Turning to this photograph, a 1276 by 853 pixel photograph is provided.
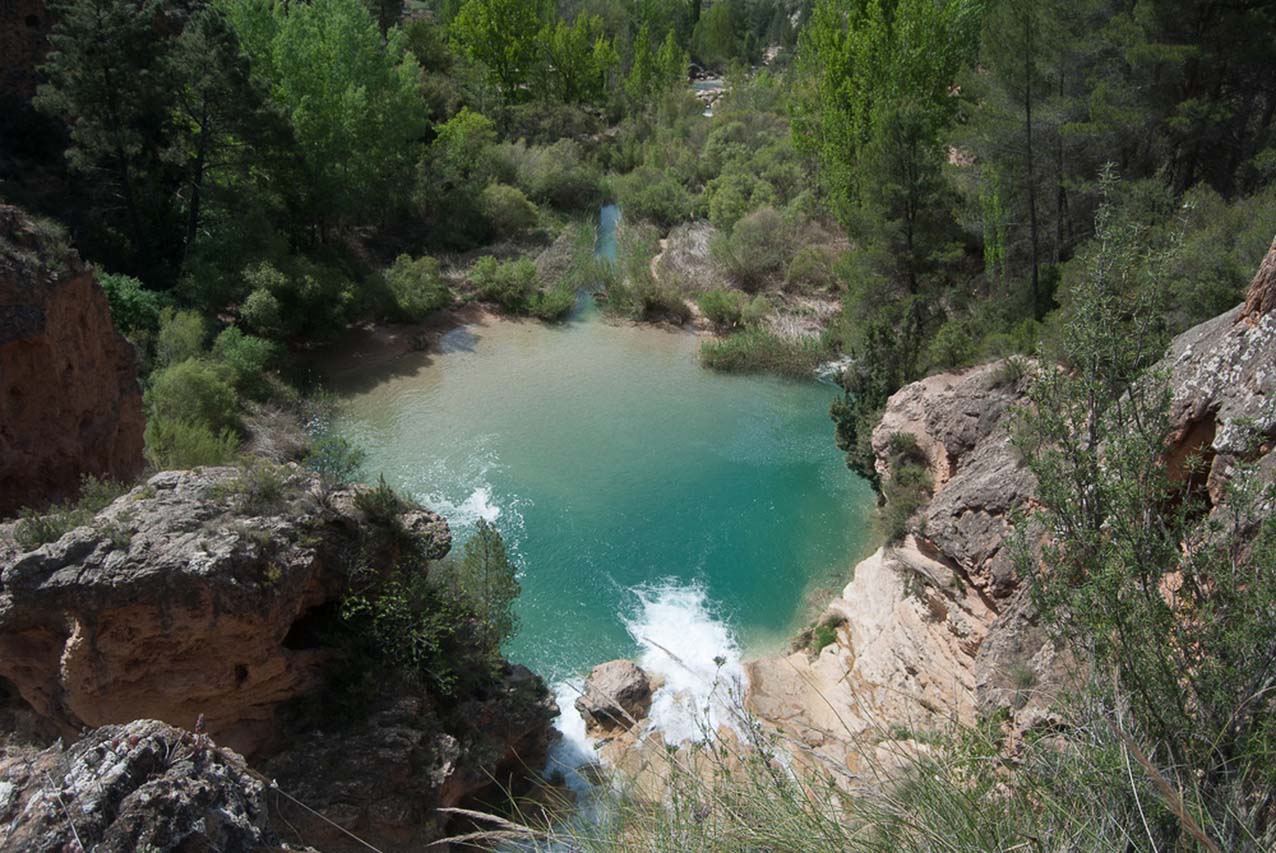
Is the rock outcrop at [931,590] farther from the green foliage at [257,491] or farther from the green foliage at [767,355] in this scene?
the green foliage at [767,355]

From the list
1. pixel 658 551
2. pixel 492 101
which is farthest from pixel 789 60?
pixel 658 551

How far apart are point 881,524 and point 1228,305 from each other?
605cm

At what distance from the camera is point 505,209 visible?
111ft

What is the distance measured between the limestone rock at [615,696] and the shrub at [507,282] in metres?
17.3

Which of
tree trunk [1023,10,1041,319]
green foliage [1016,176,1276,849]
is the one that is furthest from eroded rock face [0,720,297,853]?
tree trunk [1023,10,1041,319]

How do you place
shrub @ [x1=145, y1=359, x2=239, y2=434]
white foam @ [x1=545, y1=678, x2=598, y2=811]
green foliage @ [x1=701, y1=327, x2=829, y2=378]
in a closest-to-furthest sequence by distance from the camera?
white foam @ [x1=545, y1=678, x2=598, y2=811], shrub @ [x1=145, y1=359, x2=239, y2=434], green foliage @ [x1=701, y1=327, x2=829, y2=378]

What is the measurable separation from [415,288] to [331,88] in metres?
6.84

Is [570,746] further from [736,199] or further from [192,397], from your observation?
[736,199]

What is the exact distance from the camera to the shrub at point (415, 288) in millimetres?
26797

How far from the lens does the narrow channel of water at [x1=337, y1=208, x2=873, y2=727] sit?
15.6m

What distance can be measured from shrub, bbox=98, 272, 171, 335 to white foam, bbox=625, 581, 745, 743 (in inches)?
540

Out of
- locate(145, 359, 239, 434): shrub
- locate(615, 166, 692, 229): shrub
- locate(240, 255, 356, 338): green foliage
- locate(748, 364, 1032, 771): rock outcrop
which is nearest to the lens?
locate(748, 364, 1032, 771): rock outcrop

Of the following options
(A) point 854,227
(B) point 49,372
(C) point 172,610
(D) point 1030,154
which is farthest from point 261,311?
(D) point 1030,154

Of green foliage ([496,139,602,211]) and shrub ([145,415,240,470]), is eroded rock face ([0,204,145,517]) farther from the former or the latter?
green foliage ([496,139,602,211])
